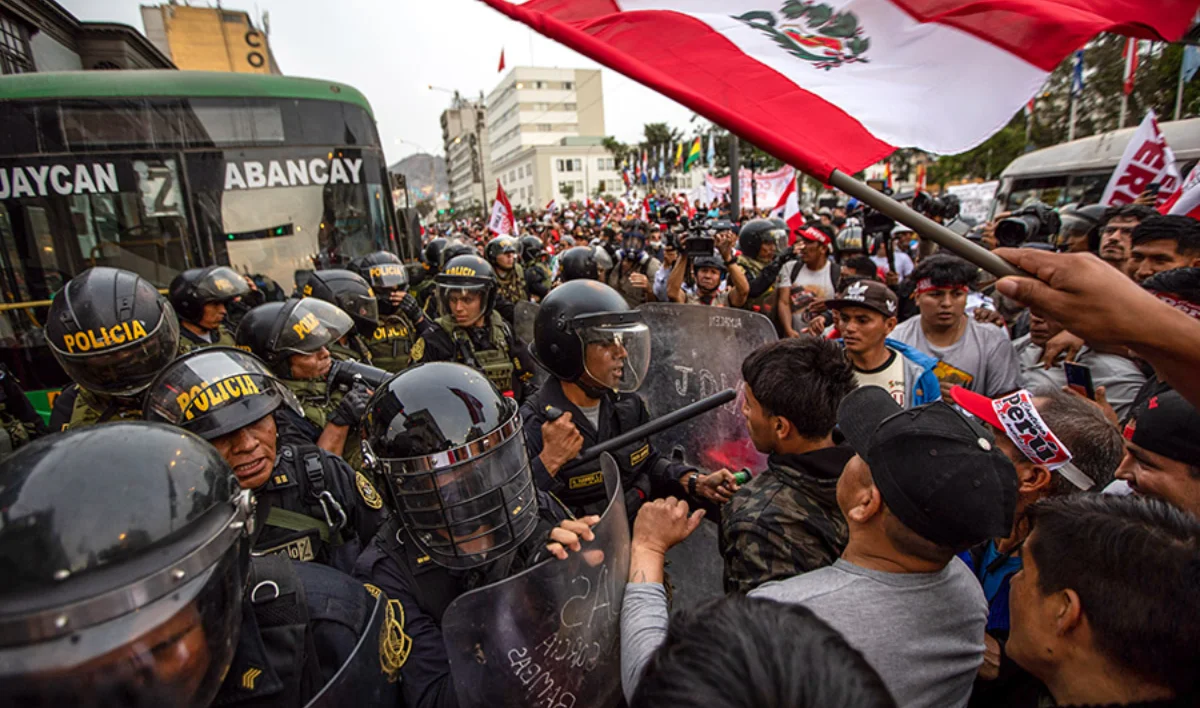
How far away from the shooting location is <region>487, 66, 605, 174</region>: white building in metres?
83.4

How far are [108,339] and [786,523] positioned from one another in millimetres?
3179

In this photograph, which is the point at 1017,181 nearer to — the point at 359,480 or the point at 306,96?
the point at 306,96

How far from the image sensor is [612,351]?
8.54 ft

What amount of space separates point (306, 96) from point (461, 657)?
6.59 metres

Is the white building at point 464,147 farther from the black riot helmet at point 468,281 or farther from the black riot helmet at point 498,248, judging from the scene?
the black riot helmet at point 468,281

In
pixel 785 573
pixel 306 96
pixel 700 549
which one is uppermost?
pixel 306 96

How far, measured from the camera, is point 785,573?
1587mm

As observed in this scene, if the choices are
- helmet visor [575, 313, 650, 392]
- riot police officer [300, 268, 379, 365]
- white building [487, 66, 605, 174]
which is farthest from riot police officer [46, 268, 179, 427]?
white building [487, 66, 605, 174]

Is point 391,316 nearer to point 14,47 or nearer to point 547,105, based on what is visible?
point 14,47

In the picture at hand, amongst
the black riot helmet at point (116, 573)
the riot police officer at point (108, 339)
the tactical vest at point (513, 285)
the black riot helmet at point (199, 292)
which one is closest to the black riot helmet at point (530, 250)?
the tactical vest at point (513, 285)

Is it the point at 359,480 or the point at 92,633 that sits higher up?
the point at 92,633

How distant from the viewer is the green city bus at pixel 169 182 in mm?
5062

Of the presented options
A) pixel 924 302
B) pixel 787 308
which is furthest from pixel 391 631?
pixel 787 308

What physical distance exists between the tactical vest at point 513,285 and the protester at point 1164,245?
544 centimetres
